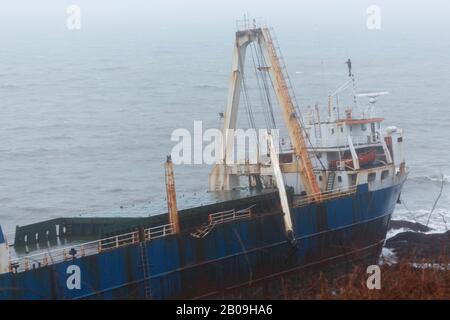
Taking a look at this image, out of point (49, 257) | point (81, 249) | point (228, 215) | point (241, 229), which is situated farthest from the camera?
point (228, 215)

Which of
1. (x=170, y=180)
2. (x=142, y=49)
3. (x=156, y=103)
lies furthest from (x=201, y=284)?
(x=142, y=49)

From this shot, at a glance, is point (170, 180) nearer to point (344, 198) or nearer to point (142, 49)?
point (344, 198)

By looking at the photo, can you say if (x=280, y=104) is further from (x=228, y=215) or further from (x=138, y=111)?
(x=138, y=111)

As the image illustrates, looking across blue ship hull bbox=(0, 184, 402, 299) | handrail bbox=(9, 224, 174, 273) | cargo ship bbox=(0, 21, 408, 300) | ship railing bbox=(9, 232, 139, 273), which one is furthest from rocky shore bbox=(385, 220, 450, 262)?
ship railing bbox=(9, 232, 139, 273)

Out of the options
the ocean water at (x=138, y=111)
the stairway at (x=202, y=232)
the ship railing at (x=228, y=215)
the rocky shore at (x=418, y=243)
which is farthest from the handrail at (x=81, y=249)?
the rocky shore at (x=418, y=243)

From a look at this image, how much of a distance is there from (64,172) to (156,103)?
31.0 meters

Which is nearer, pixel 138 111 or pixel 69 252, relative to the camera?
pixel 69 252

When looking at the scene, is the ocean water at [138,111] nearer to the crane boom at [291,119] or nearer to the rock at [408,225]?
the rock at [408,225]

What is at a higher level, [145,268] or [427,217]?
[145,268]

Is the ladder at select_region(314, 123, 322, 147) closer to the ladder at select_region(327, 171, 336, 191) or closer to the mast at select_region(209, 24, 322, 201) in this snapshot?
the ladder at select_region(327, 171, 336, 191)

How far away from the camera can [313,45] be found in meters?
152

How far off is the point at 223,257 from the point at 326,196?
20.6 feet

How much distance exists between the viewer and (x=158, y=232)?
88.4 feet

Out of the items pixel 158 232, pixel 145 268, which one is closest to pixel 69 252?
pixel 145 268
